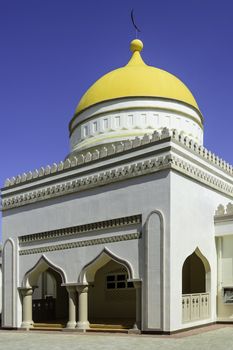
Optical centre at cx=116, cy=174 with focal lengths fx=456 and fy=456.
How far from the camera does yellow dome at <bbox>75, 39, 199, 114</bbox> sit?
1790 cm

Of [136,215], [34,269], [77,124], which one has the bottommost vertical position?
[34,269]

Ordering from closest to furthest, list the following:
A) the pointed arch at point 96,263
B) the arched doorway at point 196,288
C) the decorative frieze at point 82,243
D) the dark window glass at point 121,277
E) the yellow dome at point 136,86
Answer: the arched doorway at point 196,288, the decorative frieze at point 82,243, the pointed arch at point 96,263, the dark window glass at point 121,277, the yellow dome at point 136,86

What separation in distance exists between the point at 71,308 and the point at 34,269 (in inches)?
91.3

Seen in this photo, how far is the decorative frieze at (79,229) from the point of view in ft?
44.7

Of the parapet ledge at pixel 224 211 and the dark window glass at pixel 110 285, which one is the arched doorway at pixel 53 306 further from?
the parapet ledge at pixel 224 211

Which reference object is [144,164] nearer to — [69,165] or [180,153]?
[180,153]

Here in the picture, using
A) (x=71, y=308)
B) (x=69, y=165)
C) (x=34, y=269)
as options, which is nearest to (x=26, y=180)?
(x=69, y=165)

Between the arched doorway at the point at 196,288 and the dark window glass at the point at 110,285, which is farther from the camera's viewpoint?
the dark window glass at the point at 110,285

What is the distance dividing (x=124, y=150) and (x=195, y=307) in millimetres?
5152

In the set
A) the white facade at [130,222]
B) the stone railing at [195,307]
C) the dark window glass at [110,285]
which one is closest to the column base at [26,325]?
the white facade at [130,222]

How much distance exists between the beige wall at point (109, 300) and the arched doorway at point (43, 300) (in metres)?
1.26

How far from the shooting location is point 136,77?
722 inches

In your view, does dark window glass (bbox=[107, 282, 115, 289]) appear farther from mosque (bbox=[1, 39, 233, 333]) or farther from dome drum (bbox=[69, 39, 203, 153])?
dome drum (bbox=[69, 39, 203, 153])

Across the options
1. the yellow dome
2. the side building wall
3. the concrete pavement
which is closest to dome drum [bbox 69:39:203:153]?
the yellow dome
